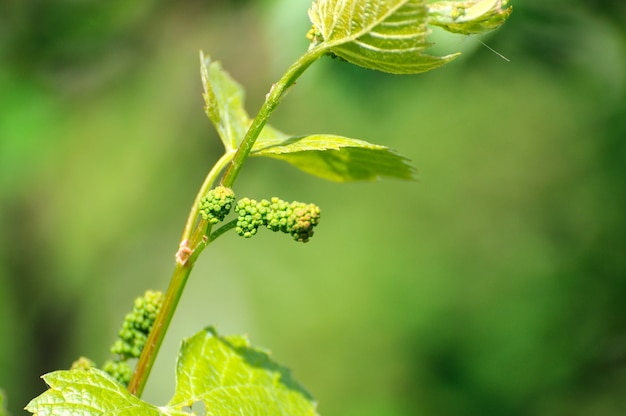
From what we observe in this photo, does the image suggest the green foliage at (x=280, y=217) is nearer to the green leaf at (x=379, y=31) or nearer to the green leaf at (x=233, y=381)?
the green leaf at (x=379, y=31)

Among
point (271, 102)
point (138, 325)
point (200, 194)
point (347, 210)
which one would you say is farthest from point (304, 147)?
point (347, 210)

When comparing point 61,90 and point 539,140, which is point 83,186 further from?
point 539,140

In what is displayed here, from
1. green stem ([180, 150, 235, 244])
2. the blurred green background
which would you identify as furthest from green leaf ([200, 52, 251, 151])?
the blurred green background

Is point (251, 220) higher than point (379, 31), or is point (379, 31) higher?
point (379, 31)

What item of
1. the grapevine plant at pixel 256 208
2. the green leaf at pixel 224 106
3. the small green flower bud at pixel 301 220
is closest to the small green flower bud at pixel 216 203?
the grapevine plant at pixel 256 208

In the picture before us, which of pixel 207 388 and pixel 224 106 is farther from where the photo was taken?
pixel 224 106

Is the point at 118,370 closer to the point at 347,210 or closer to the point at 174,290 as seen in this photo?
the point at 174,290

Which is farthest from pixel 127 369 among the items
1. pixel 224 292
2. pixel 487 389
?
pixel 224 292
